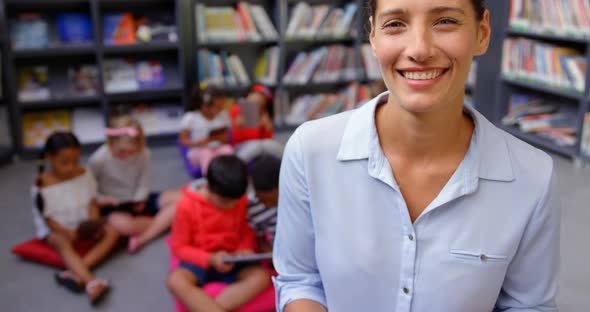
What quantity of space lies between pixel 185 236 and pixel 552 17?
3.18 meters

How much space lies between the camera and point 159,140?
15.6ft

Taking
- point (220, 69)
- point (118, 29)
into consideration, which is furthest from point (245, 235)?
point (118, 29)

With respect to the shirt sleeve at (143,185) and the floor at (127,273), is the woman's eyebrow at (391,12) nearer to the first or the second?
the floor at (127,273)

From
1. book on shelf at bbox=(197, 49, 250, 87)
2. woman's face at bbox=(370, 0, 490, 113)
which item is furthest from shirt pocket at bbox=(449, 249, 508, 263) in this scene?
book on shelf at bbox=(197, 49, 250, 87)

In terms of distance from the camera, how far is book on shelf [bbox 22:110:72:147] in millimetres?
4484

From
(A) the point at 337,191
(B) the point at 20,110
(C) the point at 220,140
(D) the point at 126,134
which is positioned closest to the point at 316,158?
(A) the point at 337,191

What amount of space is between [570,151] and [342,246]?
12.1 ft

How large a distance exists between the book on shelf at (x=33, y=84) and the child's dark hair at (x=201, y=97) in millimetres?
1217

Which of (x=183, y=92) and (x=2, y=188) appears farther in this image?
(x=183, y=92)

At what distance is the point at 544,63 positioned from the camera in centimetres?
440

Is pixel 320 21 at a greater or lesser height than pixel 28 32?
lesser

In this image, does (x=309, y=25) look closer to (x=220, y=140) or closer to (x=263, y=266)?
(x=220, y=140)

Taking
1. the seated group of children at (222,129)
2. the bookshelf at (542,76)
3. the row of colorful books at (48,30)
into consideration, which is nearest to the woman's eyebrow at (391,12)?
the seated group of children at (222,129)

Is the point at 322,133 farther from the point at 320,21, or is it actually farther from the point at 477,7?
the point at 320,21
